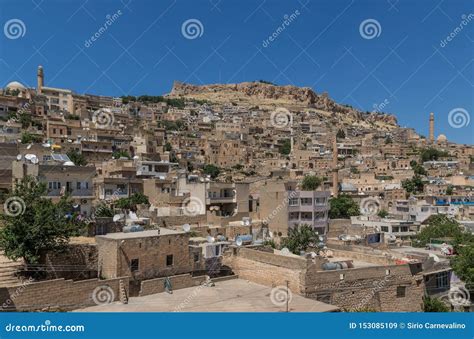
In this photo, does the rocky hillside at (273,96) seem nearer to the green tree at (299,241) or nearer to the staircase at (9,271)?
the green tree at (299,241)

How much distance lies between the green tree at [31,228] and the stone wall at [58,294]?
3.68ft

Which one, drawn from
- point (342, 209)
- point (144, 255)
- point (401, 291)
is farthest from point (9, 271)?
point (342, 209)

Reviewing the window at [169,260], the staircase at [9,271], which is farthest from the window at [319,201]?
the staircase at [9,271]

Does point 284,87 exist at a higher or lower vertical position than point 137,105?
higher

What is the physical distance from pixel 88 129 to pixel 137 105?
22654 mm

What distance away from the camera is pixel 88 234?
11195 mm

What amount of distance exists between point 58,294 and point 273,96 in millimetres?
89261

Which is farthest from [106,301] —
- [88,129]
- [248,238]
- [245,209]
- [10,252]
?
[88,129]

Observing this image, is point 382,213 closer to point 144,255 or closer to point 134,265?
point 144,255

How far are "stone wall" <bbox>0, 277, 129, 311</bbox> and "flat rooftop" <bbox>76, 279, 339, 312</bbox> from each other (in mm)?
216

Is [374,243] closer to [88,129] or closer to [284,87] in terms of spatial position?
[88,129]

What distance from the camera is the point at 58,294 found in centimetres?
793

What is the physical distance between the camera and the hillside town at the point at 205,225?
8875 millimetres

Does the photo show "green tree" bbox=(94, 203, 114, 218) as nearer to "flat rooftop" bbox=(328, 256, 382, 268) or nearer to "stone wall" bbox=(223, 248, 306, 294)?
"stone wall" bbox=(223, 248, 306, 294)
